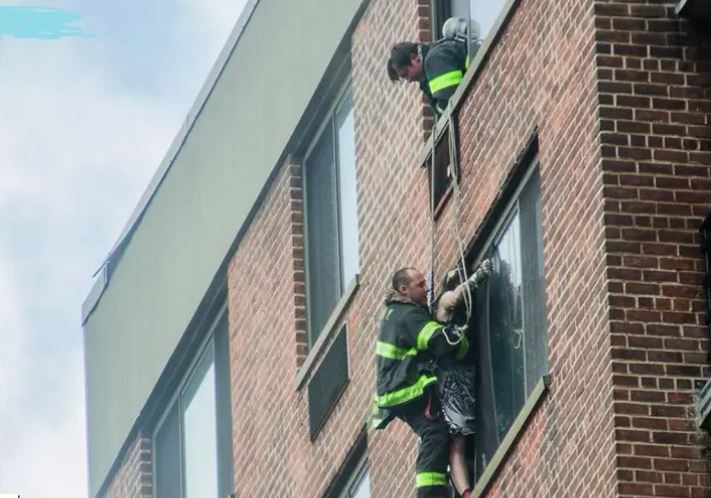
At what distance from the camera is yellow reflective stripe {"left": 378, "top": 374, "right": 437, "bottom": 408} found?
924 inches

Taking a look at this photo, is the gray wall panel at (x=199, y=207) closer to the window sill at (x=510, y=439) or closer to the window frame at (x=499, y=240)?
the window frame at (x=499, y=240)

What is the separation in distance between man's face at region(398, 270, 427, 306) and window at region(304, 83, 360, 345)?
14.3 ft

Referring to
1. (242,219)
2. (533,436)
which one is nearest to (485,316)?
(533,436)

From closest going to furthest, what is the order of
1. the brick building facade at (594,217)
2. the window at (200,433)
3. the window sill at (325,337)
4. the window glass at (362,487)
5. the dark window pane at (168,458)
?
the brick building facade at (594,217) < the window glass at (362,487) < the window sill at (325,337) < the window at (200,433) < the dark window pane at (168,458)

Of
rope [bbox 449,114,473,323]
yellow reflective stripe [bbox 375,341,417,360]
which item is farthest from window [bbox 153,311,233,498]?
yellow reflective stripe [bbox 375,341,417,360]

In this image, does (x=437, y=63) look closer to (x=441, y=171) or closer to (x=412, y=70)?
(x=412, y=70)

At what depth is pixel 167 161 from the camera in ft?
109

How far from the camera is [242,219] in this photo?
3111 cm

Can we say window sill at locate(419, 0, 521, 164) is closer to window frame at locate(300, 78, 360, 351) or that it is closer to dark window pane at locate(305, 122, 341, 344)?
window frame at locate(300, 78, 360, 351)

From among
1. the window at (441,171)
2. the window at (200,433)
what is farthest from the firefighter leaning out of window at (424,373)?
the window at (200,433)

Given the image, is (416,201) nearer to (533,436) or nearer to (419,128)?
(419,128)

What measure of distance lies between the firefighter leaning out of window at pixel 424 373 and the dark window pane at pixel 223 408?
803 centimetres

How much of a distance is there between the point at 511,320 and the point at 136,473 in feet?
39.8

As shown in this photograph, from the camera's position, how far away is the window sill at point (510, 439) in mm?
21594
